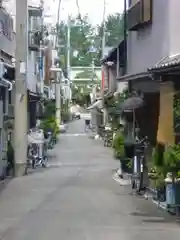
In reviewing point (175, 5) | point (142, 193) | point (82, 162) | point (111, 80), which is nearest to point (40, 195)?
point (142, 193)

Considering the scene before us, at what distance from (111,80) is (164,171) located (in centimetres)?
3776

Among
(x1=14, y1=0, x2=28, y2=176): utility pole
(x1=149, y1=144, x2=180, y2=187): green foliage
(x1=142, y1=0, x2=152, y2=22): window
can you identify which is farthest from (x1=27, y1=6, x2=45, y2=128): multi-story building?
(x1=149, y1=144, x2=180, y2=187): green foliage

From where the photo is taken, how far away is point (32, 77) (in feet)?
142

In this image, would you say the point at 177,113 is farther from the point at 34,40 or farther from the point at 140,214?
the point at 34,40

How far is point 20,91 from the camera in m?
26.7

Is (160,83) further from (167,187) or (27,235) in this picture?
(27,235)

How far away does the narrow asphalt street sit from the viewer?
1252cm

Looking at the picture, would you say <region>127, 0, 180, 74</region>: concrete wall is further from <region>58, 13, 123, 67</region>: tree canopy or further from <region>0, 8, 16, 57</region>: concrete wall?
<region>58, 13, 123, 67</region>: tree canopy

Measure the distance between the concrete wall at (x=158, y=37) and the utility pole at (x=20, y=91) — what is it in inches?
210

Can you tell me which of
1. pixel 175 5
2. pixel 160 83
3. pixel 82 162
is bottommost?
pixel 82 162

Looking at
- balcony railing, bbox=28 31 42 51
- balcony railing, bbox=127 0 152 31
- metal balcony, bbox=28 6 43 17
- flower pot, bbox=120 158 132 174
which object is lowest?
flower pot, bbox=120 158 132 174

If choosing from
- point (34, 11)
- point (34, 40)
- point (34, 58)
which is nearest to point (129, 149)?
point (34, 40)

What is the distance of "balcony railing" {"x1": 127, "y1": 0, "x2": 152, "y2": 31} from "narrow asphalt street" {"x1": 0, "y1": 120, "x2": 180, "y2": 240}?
499 cm

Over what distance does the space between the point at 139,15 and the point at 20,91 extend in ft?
25.4
